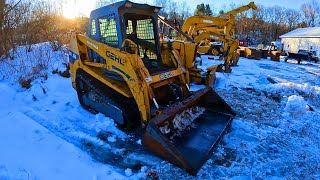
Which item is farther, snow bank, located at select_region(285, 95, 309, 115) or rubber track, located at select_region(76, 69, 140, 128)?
snow bank, located at select_region(285, 95, 309, 115)

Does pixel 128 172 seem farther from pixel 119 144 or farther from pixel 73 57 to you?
pixel 73 57

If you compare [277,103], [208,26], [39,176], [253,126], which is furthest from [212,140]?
[208,26]

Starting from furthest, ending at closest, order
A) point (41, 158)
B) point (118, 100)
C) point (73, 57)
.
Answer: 1. point (73, 57)
2. point (118, 100)
3. point (41, 158)

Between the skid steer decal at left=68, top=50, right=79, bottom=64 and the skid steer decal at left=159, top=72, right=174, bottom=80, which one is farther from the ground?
the skid steer decal at left=68, top=50, right=79, bottom=64

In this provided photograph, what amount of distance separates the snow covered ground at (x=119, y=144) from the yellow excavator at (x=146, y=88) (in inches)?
10.1

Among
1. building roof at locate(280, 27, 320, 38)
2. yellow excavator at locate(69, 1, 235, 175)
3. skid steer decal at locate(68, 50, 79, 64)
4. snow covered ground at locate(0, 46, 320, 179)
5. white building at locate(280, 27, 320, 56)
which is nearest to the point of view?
snow covered ground at locate(0, 46, 320, 179)

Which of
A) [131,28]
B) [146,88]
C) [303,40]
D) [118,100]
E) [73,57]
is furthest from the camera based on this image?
[303,40]

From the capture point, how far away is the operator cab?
14.4 feet

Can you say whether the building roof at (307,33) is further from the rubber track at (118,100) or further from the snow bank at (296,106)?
the rubber track at (118,100)

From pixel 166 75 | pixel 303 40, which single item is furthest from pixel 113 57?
pixel 303 40

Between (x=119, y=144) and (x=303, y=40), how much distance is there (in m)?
34.2

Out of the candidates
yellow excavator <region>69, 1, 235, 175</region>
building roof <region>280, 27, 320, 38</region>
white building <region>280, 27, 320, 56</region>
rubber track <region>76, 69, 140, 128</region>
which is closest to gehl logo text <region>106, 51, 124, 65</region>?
yellow excavator <region>69, 1, 235, 175</region>

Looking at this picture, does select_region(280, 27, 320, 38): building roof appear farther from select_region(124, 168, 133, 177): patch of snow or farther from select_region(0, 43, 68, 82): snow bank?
select_region(124, 168, 133, 177): patch of snow

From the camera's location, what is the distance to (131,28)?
17.4ft
